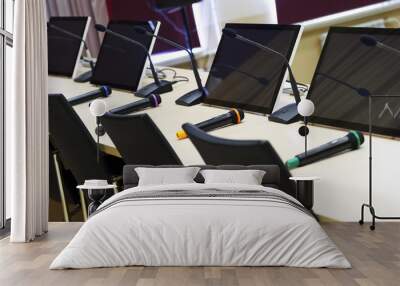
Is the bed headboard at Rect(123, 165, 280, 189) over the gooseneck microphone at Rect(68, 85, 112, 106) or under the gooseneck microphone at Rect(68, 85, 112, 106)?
under

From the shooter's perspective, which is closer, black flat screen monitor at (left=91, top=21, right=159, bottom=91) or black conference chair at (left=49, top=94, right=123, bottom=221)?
black conference chair at (left=49, top=94, right=123, bottom=221)

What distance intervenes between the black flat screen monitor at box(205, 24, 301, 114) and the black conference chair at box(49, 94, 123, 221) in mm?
912

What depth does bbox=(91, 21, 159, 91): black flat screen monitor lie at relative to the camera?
531 cm

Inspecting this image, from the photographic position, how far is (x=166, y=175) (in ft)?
15.8

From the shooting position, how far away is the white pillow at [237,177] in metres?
4.71

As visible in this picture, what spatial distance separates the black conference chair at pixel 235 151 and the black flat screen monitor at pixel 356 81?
16.6 inches

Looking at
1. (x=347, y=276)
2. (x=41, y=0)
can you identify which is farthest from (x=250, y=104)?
(x=347, y=276)

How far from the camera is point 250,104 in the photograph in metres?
4.98

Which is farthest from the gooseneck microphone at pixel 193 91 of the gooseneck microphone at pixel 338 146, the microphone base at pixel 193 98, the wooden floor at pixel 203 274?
the wooden floor at pixel 203 274

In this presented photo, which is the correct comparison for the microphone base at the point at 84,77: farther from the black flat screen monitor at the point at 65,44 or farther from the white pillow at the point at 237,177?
the white pillow at the point at 237,177

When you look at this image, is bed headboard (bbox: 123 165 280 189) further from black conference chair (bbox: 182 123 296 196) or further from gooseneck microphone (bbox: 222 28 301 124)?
gooseneck microphone (bbox: 222 28 301 124)

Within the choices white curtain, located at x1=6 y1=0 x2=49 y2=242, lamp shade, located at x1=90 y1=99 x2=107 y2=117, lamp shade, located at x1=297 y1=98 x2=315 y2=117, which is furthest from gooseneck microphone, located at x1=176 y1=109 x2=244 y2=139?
white curtain, located at x1=6 y1=0 x2=49 y2=242

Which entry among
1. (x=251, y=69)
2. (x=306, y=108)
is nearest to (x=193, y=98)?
(x=251, y=69)

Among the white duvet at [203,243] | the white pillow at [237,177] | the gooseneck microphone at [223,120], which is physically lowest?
the white duvet at [203,243]
